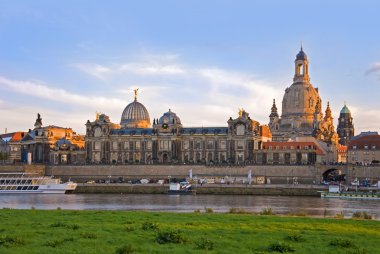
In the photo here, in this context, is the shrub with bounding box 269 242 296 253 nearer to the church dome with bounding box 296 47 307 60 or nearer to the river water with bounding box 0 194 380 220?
the river water with bounding box 0 194 380 220

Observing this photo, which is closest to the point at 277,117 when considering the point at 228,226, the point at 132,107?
the point at 132,107

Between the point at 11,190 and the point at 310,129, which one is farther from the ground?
the point at 310,129

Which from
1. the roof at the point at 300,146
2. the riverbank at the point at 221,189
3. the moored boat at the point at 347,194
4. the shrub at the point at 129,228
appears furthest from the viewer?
the roof at the point at 300,146

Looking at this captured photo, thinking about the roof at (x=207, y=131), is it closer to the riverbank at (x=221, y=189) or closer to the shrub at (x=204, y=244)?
the riverbank at (x=221, y=189)

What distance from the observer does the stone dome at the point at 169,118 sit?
113 m

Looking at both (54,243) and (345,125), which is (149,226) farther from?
(345,125)

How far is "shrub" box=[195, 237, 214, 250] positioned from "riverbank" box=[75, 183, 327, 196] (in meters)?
62.9

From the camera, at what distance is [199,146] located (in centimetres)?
11206

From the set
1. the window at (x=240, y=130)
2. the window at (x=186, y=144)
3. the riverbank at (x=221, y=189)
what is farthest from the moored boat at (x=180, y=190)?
the window at (x=186, y=144)

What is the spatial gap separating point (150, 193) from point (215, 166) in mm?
21931

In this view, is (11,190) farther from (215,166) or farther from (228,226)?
→ (228,226)

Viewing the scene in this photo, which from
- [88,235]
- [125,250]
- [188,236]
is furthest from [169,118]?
[125,250]

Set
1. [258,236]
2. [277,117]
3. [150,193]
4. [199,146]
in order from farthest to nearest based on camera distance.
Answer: [277,117], [199,146], [150,193], [258,236]

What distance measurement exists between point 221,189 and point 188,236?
213ft
